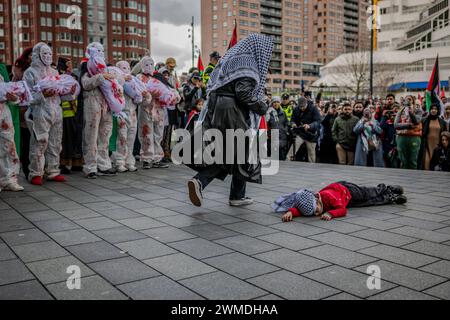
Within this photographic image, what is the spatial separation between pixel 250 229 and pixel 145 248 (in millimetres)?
1305

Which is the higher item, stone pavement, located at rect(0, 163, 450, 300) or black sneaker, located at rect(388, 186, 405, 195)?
black sneaker, located at rect(388, 186, 405, 195)

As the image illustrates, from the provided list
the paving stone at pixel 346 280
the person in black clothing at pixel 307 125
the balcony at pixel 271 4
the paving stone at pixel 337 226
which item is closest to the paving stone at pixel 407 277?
the paving stone at pixel 346 280

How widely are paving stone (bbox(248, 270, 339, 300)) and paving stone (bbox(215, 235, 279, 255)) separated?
2.25ft

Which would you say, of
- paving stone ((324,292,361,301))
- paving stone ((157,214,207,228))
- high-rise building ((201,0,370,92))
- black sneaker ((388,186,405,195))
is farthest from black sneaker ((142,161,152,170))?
high-rise building ((201,0,370,92))

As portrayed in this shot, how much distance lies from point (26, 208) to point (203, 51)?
13098 centimetres

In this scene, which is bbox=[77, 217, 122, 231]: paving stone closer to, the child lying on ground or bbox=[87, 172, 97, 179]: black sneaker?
the child lying on ground

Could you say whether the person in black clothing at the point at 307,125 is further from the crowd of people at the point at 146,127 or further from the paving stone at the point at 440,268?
the paving stone at the point at 440,268

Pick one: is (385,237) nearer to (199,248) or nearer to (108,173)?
(199,248)

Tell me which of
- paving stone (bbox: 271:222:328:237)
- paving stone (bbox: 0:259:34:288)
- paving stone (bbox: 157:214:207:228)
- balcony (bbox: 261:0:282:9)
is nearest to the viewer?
paving stone (bbox: 0:259:34:288)

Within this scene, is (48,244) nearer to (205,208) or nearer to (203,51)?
(205,208)

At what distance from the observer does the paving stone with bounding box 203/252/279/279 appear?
12.6 feet

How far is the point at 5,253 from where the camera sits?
4.40m

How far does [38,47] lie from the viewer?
828 cm
